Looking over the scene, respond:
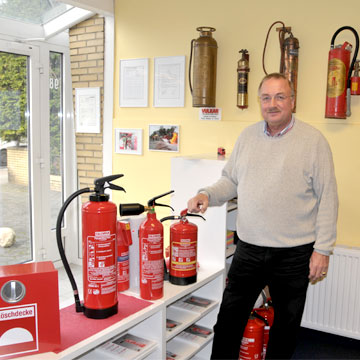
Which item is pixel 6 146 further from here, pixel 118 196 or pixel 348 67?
pixel 348 67

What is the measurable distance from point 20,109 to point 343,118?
9.44 ft

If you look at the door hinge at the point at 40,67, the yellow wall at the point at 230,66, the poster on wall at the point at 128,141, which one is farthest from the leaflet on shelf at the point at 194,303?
the door hinge at the point at 40,67

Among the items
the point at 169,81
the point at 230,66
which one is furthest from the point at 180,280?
the point at 169,81

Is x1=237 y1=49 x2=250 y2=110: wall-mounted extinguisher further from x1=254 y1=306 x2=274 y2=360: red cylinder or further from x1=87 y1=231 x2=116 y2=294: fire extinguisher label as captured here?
x1=87 y1=231 x2=116 y2=294: fire extinguisher label

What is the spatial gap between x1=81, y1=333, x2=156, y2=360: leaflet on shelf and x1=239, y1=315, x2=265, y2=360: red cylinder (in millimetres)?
773

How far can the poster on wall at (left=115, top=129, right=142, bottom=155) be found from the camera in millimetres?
3973

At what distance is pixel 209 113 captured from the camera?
3.59 m

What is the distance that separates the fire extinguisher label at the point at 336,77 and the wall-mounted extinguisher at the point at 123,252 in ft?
5.83

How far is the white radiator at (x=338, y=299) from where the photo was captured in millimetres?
2938

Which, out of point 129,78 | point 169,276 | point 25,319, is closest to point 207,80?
point 129,78

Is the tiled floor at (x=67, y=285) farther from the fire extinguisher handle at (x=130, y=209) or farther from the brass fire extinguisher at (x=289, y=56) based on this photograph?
the brass fire extinguisher at (x=289, y=56)

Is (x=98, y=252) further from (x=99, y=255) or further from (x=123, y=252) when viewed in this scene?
(x=123, y=252)

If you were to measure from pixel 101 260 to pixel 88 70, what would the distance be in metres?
2.99

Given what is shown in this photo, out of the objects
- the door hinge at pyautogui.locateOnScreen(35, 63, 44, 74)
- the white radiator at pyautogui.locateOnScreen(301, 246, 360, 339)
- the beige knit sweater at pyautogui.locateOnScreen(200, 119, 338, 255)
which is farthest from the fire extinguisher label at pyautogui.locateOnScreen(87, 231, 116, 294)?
the door hinge at pyautogui.locateOnScreen(35, 63, 44, 74)
